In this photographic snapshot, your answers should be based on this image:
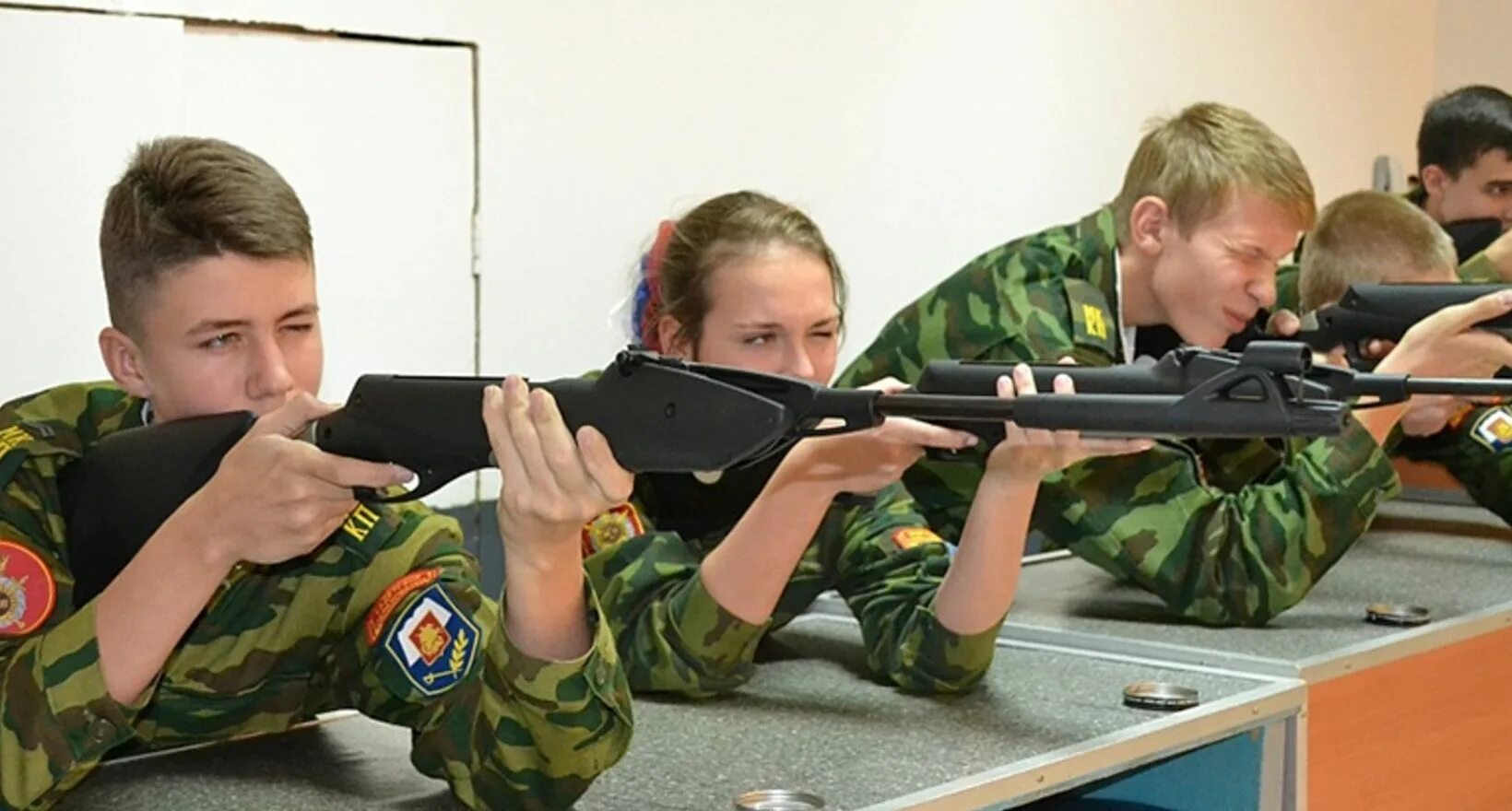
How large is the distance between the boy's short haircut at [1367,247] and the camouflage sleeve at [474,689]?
5.64 ft

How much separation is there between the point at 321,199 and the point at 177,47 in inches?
13.3

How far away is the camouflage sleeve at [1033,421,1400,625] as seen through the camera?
232cm

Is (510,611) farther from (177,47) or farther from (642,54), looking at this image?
(642,54)

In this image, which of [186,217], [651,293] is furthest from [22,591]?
[651,293]

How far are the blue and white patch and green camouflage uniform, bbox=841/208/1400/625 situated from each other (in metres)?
0.95

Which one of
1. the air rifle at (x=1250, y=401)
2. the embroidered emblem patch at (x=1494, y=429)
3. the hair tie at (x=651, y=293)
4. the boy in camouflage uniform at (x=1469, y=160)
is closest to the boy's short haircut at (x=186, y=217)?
the hair tie at (x=651, y=293)

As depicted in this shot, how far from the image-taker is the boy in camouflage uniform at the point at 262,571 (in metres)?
1.45

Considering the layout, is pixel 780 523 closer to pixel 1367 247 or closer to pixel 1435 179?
pixel 1367 247

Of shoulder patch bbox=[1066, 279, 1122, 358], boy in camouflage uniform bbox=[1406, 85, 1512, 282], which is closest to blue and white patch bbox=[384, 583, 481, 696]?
shoulder patch bbox=[1066, 279, 1122, 358]

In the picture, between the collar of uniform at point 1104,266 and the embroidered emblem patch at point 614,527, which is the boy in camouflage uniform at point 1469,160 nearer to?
the collar of uniform at point 1104,266

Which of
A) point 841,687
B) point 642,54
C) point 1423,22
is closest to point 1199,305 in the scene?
point 841,687

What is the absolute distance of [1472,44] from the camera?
572 cm

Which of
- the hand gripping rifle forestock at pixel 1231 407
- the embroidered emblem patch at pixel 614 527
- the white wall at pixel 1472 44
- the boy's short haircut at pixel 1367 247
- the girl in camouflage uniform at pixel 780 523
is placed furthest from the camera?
the white wall at pixel 1472 44

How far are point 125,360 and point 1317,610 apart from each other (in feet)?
4.96
